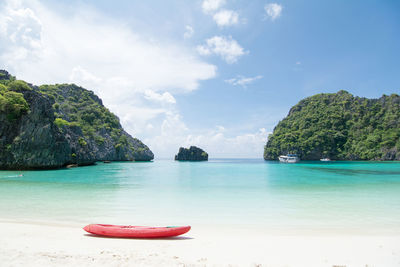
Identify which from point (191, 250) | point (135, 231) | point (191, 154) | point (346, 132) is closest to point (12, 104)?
point (135, 231)

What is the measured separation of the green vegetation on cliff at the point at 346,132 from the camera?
4117 inches

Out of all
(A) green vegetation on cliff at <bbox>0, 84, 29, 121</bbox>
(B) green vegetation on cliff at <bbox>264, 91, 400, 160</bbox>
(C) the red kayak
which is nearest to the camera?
(C) the red kayak

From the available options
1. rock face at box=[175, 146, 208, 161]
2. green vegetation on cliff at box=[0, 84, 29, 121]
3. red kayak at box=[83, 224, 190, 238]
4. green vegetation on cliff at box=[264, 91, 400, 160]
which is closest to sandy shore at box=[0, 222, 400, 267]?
red kayak at box=[83, 224, 190, 238]

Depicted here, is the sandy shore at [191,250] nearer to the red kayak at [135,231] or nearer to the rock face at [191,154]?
the red kayak at [135,231]

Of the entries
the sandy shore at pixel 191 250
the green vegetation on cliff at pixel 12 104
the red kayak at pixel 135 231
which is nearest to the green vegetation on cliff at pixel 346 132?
the green vegetation on cliff at pixel 12 104

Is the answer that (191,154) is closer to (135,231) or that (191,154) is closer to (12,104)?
(12,104)

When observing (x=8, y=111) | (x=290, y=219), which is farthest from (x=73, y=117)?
(x=290, y=219)

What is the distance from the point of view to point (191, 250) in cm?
539

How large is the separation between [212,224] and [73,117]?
93093mm

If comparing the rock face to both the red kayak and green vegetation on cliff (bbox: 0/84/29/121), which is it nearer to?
green vegetation on cliff (bbox: 0/84/29/121)

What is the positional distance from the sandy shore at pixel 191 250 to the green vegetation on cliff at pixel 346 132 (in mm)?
120113

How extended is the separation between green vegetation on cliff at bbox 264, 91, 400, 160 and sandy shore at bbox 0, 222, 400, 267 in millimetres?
120113

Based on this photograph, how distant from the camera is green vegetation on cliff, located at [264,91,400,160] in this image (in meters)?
105

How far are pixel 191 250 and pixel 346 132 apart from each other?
14294 centimetres
